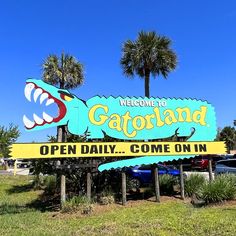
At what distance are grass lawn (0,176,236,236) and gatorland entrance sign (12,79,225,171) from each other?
6.26 ft

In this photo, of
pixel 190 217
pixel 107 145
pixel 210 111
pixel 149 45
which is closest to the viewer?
pixel 190 217

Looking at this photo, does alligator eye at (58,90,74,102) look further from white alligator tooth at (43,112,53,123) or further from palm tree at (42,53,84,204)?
palm tree at (42,53,84,204)

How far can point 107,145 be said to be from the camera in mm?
14125

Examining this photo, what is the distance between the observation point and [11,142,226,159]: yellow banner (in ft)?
43.3

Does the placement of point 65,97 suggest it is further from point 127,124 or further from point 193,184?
point 193,184

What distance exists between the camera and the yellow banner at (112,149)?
13.2m

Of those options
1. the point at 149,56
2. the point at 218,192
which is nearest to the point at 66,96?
the point at 218,192

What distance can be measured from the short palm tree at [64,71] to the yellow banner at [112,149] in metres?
16.7

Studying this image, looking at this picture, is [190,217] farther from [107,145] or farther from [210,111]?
[210,111]

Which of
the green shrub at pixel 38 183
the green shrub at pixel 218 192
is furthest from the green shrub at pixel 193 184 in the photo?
the green shrub at pixel 38 183

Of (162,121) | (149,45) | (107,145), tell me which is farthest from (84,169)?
(149,45)

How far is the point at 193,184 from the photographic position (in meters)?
15.9

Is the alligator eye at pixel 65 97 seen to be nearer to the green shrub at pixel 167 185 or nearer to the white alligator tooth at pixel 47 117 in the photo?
the white alligator tooth at pixel 47 117

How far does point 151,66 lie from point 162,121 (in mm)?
12162
